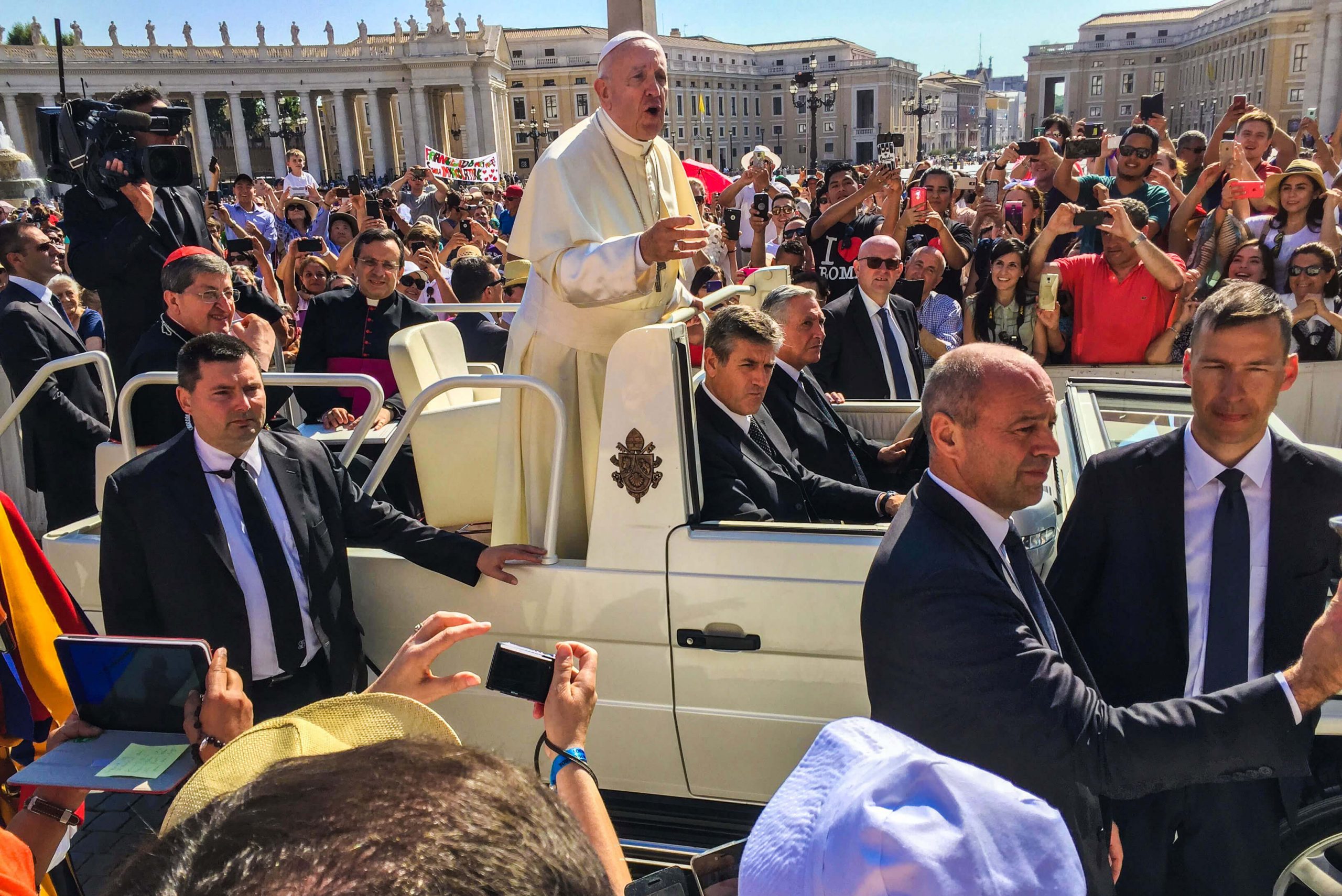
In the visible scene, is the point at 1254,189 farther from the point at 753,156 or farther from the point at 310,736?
the point at 310,736

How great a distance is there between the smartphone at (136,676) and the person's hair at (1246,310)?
2402mm

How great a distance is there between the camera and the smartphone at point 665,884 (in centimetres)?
127

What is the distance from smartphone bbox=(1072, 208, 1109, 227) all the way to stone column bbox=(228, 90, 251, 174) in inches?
3293

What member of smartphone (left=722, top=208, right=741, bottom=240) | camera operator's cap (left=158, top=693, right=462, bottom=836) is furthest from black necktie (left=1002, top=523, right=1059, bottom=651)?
smartphone (left=722, top=208, right=741, bottom=240)

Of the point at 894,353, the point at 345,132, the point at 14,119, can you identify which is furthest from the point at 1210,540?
the point at 14,119

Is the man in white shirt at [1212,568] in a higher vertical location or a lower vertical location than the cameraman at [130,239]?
lower

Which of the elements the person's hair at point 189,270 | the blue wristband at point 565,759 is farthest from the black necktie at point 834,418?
the blue wristband at point 565,759

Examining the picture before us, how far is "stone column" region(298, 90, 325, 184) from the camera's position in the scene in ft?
266

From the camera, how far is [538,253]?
3.28 m

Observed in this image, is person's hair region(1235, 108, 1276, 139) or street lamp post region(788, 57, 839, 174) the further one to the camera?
street lamp post region(788, 57, 839, 174)

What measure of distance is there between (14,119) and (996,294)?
292 feet

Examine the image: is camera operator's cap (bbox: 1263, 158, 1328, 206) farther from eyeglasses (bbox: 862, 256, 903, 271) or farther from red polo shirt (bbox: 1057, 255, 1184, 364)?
eyeglasses (bbox: 862, 256, 903, 271)

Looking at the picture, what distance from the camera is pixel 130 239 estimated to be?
505 cm

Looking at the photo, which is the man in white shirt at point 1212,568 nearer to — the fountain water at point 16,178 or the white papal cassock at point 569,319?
the white papal cassock at point 569,319
